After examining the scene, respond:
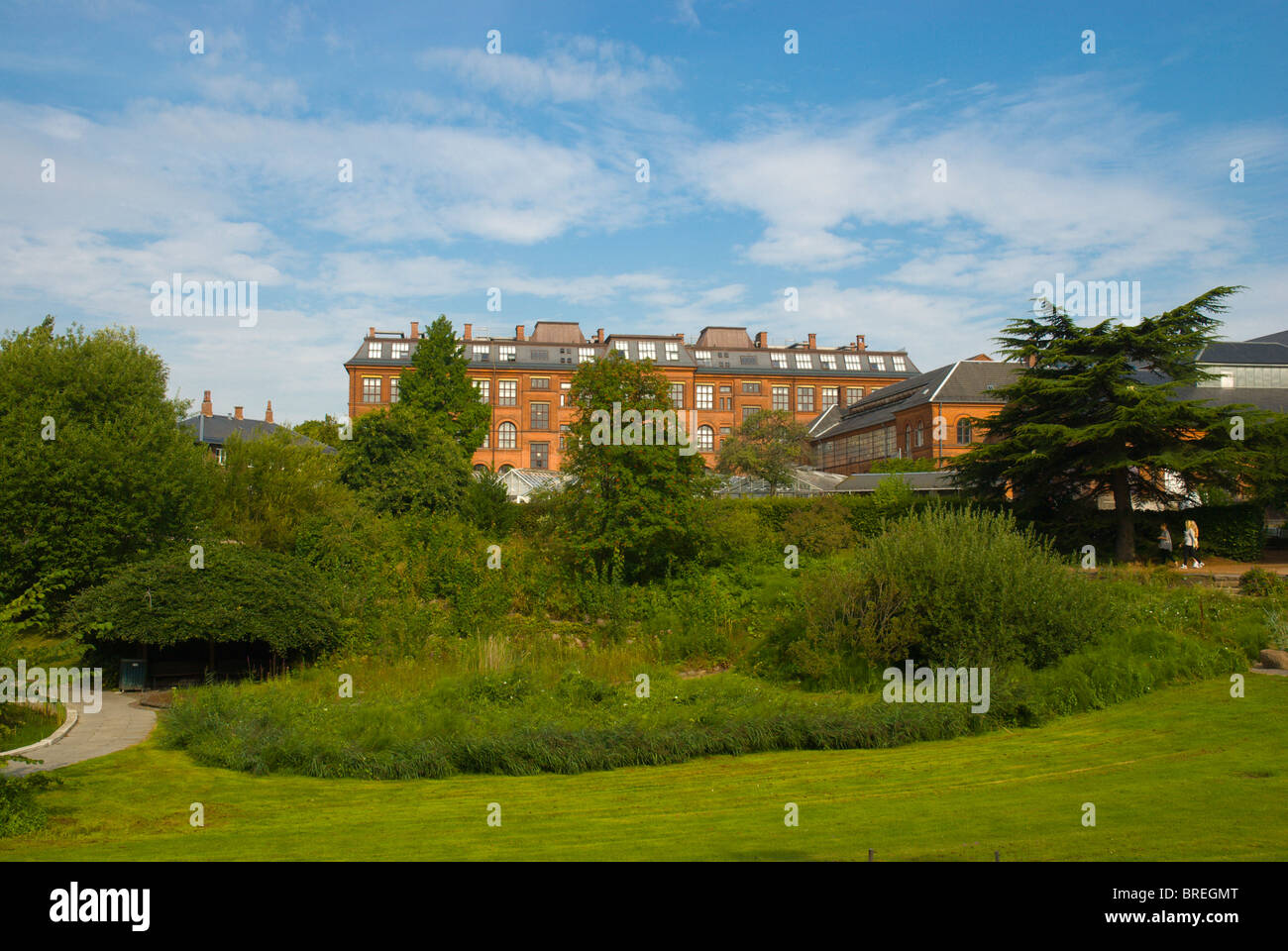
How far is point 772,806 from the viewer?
10484 mm

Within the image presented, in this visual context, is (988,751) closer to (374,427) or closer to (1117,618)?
(1117,618)

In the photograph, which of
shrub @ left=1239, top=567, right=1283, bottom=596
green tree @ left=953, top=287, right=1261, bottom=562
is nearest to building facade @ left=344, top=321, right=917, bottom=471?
green tree @ left=953, top=287, right=1261, bottom=562

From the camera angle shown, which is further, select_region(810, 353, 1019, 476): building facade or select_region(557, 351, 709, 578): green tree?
select_region(810, 353, 1019, 476): building facade

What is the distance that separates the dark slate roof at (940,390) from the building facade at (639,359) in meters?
8.55

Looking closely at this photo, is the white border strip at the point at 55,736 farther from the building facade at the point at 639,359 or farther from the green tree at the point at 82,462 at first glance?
the building facade at the point at 639,359

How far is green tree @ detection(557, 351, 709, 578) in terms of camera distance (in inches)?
1070

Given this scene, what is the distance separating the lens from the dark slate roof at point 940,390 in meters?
63.4

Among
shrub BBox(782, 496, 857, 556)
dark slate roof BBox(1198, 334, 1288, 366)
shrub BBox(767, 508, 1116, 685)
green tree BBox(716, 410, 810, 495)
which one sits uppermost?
dark slate roof BBox(1198, 334, 1288, 366)

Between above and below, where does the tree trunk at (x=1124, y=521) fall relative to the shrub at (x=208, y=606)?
above

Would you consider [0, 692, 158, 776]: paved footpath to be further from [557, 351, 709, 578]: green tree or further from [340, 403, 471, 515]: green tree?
[340, 403, 471, 515]: green tree

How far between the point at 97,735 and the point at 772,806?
36.7 feet

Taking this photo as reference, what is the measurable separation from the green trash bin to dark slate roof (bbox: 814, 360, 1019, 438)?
50.5 metres

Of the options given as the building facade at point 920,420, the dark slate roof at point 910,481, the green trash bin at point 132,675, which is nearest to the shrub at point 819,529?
the dark slate roof at point 910,481
